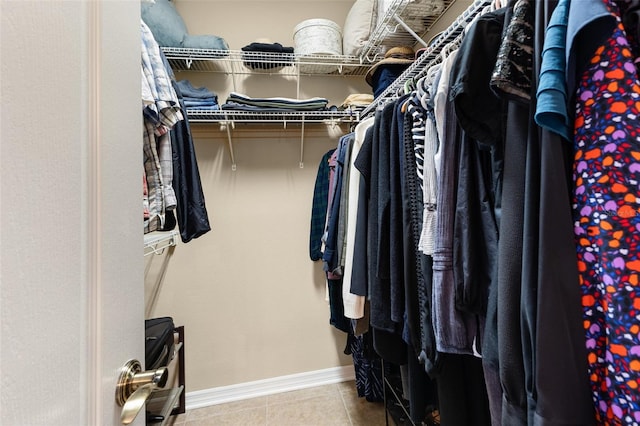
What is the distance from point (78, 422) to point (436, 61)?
3.91 ft

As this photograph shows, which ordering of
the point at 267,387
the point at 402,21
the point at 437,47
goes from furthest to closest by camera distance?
the point at 267,387
the point at 402,21
the point at 437,47

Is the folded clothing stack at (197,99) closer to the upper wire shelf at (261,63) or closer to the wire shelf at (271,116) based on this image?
the wire shelf at (271,116)

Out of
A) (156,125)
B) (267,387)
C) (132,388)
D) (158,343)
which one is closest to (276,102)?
(156,125)

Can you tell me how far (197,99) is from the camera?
60.1 inches

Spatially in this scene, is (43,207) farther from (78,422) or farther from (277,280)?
(277,280)

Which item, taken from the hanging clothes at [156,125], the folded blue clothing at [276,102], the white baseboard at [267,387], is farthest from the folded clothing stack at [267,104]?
the white baseboard at [267,387]

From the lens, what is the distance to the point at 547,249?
1.31 feet

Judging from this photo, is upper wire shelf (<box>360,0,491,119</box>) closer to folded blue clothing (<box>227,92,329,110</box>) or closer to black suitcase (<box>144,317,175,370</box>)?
folded blue clothing (<box>227,92,329,110</box>)

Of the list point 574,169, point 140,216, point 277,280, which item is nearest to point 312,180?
point 277,280

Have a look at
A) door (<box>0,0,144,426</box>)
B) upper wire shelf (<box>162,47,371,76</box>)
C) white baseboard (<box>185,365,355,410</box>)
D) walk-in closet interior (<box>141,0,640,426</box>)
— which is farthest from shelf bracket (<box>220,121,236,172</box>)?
white baseboard (<box>185,365,355,410</box>)

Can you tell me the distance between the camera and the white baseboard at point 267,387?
1.70 metres

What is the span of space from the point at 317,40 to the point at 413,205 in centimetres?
131

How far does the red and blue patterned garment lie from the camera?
34cm

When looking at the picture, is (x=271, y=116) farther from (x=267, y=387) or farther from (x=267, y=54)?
(x=267, y=387)
